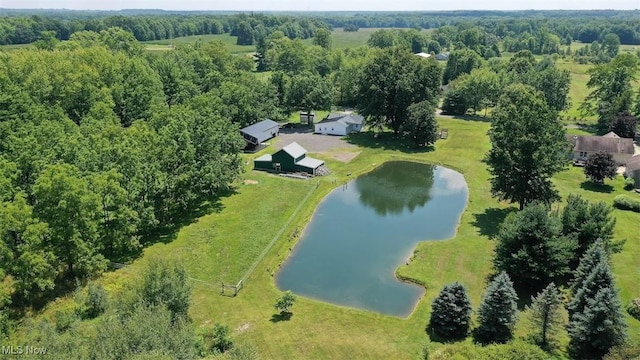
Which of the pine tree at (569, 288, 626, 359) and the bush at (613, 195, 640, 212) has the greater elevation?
the pine tree at (569, 288, 626, 359)

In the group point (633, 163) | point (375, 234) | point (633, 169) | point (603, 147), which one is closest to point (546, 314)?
point (375, 234)

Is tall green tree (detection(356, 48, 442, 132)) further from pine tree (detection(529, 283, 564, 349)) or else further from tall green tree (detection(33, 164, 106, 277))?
tall green tree (detection(33, 164, 106, 277))

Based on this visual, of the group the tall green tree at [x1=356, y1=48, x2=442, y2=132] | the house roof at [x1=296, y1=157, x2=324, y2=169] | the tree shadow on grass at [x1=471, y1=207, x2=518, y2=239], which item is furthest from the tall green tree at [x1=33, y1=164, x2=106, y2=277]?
the tall green tree at [x1=356, y1=48, x2=442, y2=132]

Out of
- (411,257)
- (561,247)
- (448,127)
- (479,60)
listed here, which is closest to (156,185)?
(411,257)

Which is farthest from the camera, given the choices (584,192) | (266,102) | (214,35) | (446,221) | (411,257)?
(214,35)

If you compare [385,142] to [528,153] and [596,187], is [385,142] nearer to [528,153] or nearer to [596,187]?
[596,187]

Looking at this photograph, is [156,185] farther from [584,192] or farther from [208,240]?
[584,192]

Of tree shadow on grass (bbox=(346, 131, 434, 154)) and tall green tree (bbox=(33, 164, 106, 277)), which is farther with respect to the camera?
tree shadow on grass (bbox=(346, 131, 434, 154))
